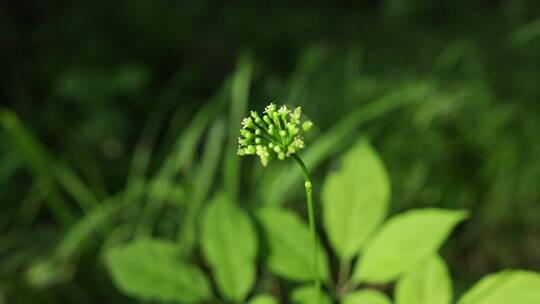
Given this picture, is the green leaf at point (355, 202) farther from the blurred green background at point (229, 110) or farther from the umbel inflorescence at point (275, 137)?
the blurred green background at point (229, 110)

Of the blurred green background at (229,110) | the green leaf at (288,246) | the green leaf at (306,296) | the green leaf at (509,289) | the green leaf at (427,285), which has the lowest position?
the green leaf at (509,289)

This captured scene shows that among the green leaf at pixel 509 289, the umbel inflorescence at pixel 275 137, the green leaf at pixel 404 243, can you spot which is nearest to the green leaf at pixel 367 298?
the green leaf at pixel 404 243

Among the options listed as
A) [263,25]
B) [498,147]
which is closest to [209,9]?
[263,25]

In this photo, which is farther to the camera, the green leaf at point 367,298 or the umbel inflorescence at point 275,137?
the green leaf at point 367,298

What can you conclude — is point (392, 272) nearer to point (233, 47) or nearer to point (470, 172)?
point (470, 172)

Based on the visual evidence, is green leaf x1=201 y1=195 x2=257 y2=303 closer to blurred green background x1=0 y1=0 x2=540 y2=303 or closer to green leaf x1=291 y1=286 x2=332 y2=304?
green leaf x1=291 y1=286 x2=332 y2=304

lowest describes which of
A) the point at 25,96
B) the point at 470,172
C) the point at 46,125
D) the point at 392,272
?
the point at 392,272

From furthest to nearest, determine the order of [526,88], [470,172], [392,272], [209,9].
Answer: [209,9] → [526,88] → [470,172] → [392,272]
